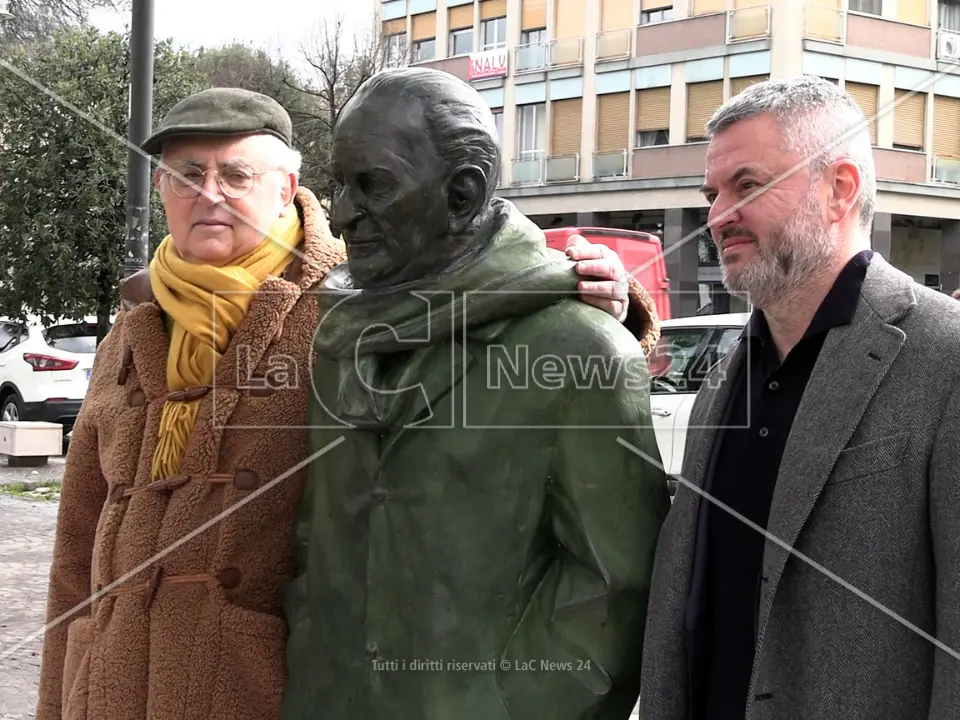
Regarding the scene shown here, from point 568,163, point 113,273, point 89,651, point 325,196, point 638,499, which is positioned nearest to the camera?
point 638,499

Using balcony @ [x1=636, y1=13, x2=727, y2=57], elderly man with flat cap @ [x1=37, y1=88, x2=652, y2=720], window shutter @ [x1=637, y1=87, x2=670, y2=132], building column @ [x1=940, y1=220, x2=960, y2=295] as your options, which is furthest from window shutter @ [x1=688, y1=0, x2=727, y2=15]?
elderly man with flat cap @ [x1=37, y1=88, x2=652, y2=720]

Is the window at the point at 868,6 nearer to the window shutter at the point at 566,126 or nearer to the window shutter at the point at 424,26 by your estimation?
the window shutter at the point at 566,126

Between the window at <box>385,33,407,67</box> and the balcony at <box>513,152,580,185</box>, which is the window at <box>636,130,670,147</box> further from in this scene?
the window at <box>385,33,407,67</box>

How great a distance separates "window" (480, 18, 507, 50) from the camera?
28391 millimetres

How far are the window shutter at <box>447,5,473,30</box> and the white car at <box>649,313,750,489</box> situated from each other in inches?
845

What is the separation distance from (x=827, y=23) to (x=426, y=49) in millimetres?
10557

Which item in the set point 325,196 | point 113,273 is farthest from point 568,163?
point 113,273

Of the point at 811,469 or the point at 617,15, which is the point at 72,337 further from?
the point at 617,15

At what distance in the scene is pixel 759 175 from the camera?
1847 millimetres

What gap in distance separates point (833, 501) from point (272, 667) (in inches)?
41.4

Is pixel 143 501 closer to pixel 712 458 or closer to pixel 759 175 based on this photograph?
pixel 712 458

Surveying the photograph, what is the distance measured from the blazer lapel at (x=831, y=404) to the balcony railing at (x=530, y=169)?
2615 centimetres

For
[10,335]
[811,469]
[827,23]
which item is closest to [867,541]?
[811,469]

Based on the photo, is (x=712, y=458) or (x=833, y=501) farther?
(x=712, y=458)
